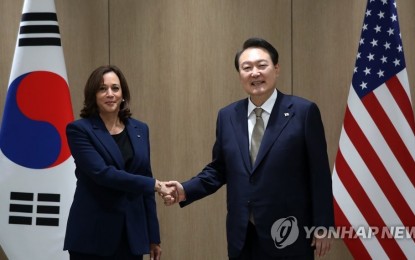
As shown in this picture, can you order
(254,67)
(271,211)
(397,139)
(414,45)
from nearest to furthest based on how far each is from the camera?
(271,211) < (254,67) < (397,139) < (414,45)

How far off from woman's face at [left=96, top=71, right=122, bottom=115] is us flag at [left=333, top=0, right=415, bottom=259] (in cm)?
180

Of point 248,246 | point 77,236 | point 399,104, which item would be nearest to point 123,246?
point 77,236

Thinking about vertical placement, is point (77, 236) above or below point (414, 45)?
below

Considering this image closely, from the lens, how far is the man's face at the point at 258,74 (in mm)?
2967

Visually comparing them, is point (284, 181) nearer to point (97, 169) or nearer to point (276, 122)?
point (276, 122)

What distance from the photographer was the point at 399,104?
4.22m

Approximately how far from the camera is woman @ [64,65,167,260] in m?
3.01

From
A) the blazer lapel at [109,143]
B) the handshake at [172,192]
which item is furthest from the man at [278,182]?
the blazer lapel at [109,143]

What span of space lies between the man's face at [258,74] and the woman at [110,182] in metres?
0.67

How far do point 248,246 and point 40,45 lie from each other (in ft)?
7.61

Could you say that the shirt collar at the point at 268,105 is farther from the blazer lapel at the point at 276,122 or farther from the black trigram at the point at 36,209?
the black trigram at the point at 36,209

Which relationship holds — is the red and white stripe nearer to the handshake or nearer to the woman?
the handshake

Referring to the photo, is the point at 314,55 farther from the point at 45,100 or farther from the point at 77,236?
the point at 77,236

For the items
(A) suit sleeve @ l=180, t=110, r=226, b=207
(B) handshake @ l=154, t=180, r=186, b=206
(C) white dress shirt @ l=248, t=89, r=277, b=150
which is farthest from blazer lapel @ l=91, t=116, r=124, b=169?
(C) white dress shirt @ l=248, t=89, r=277, b=150
